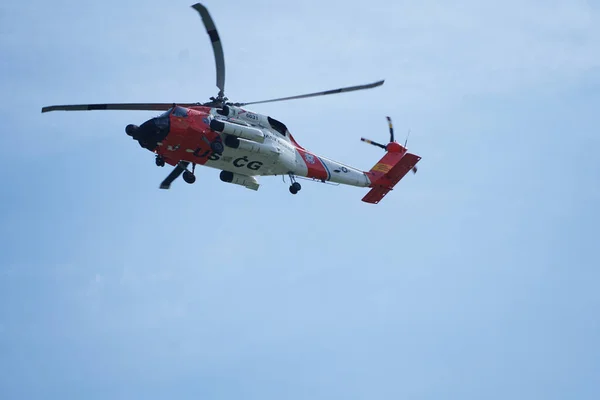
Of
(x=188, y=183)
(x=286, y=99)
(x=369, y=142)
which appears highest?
(x=369, y=142)

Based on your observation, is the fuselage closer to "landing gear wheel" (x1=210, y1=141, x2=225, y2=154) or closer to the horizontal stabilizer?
"landing gear wheel" (x1=210, y1=141, x2=225, y2=154)

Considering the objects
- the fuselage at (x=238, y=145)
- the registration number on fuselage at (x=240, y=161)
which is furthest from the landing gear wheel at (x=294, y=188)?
the registration number on fuselage at (x=240, y=161)

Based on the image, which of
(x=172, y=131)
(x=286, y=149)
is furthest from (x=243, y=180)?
(x=172, y=131)

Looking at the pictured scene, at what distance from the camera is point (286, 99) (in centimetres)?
3006

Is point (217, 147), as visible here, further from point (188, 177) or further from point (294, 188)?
point (294, 188)

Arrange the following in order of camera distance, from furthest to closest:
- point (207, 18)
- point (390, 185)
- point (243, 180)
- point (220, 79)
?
point (390, 185)
point (243, 180)
point (220, 79)
point (207, 18)

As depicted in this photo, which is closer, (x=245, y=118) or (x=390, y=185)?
(x=245, y=118)

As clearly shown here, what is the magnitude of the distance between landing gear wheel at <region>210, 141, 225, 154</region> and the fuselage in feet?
0.38

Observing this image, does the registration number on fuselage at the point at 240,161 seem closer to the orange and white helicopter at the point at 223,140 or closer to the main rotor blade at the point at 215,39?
the orange and white helicopter at the point at 223,140

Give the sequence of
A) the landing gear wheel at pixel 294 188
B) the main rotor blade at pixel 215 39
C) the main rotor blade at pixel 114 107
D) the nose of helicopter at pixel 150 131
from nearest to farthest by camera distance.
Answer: the main rotor blade at pixel 215 39, the main rotor blade at pixel 114 107, the nose of helicopter at pixel 150 131, the landing gear wheel at pixel 294 188

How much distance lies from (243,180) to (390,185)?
743 cm

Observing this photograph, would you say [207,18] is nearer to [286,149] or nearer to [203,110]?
[203,110]

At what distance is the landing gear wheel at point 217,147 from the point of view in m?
30.9

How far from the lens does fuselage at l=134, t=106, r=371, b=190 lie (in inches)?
1192
